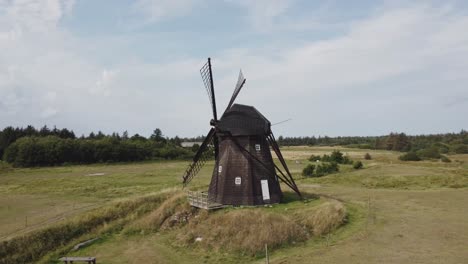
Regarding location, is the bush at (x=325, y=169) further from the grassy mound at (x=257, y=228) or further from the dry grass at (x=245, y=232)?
the dry grass at (x=245, y=232)

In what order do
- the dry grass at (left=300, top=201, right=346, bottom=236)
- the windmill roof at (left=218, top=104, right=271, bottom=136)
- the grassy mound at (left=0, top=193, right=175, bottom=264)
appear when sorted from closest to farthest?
the grassy mound at (left=0, top=193, right=175, bottom=264)
the dry grass at (left=300, top=201, right=346, bottom=236)
the windmill roof at (left=218, top=104, right=271, bottom=136)

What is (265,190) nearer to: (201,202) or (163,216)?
(201,202)

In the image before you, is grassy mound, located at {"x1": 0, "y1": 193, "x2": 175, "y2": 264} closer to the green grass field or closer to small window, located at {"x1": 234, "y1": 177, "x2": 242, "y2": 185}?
the green grass field

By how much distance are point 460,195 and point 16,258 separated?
120ft

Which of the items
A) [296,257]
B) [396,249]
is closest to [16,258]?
[296,257]

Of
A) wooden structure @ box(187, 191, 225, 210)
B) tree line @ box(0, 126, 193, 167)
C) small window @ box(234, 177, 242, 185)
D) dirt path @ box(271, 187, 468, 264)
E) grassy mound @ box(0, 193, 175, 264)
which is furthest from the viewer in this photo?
tree line @ box(0, 126, 193, 167)

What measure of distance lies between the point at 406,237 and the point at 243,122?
13896 mm

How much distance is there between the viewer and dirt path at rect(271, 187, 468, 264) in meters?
19.1

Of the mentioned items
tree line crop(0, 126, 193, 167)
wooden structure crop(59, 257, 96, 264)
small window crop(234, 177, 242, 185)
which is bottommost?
wooden structure crop(59, 257, 96, 264)

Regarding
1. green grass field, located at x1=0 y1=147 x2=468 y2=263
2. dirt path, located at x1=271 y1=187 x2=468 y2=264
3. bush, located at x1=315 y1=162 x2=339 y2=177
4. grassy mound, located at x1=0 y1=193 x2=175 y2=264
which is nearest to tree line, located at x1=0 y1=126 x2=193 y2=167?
green grass field, located at x1=0 y1=147 x2=468 y2=263

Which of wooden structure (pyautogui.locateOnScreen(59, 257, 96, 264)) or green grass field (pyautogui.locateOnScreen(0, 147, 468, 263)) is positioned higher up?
green grass field (pyautogui.locateOnScreen(0, 147, 468, 263))

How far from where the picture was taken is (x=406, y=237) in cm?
2225

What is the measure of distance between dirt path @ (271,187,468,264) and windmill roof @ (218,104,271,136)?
10.4 metres

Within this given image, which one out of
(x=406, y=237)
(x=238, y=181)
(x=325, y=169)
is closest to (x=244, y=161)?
(x=238, y=181)
